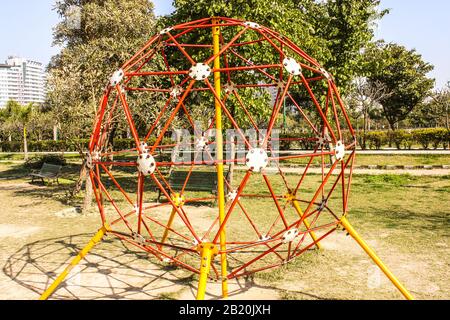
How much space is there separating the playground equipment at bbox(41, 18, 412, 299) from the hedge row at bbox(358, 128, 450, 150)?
1339 cm

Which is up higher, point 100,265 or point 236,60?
point 236,60

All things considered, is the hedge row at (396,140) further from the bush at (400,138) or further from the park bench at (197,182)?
the park bench at (197,182)

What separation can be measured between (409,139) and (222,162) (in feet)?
90.7

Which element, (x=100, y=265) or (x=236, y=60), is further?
(x=236, y=60)

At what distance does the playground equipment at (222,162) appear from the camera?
13.0ft

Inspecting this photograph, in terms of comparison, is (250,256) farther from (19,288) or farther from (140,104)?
(140,104)

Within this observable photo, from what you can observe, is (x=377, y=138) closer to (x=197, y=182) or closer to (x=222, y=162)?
(x=197, y=182)

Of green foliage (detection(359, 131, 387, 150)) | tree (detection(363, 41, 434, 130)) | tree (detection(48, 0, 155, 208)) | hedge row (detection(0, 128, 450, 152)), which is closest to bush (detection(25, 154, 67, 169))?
hedge row (detection(0, 128, 450, 152))

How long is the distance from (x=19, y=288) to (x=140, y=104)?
6.96 metres

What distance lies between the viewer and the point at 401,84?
40.9 meters

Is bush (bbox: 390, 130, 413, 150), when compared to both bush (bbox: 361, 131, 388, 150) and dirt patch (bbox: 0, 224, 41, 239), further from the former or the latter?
dirt patch (bbox: 0, 224, 41, 239)

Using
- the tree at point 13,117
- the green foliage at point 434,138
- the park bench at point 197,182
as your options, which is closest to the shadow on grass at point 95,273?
the park bench at point 197,182
